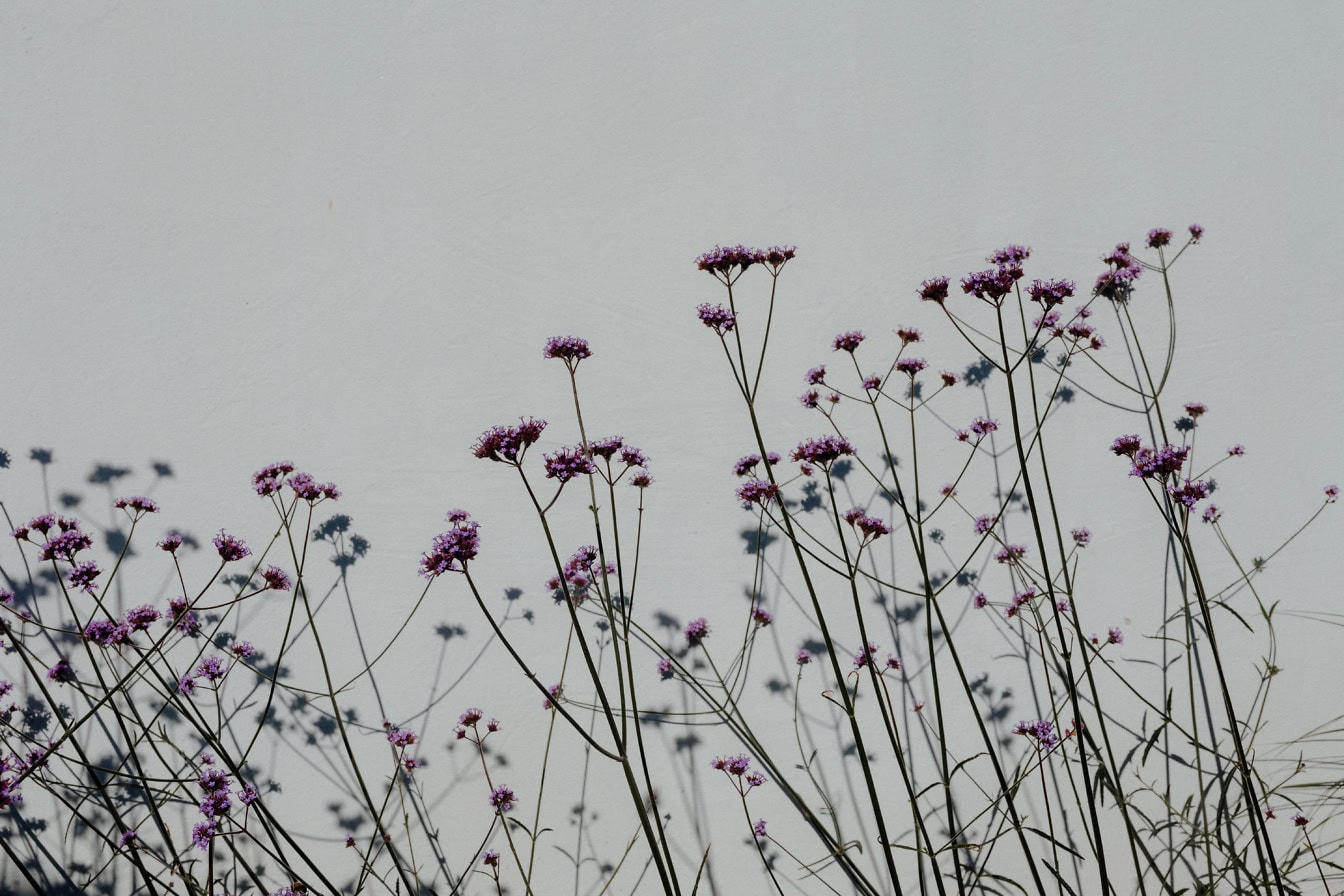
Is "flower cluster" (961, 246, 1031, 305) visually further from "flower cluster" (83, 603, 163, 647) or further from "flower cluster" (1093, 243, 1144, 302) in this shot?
"flower cluster" (83, 603, 163, 647)

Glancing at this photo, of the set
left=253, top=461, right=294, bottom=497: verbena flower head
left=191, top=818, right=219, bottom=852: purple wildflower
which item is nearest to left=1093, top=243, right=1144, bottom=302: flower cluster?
left=253, top=461, right=294, bottom=497: verbena flower head

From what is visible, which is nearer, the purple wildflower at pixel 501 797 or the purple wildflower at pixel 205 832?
the purple wildflower at pixel 205 832

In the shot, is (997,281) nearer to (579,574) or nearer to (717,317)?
(717,317)

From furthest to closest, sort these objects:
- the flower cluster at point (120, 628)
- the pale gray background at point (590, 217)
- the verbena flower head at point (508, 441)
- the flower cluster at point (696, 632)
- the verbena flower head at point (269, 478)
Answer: the pale gray background at point (590, 217) → the flower cluster at point (696, 632) → the verbena flower head at point (269, 478) → the flower cluster at point (120, 628) → the verbena flower head at point (508, 441)

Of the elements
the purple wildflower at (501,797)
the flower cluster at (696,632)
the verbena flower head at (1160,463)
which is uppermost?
the verbena flower head at (1160,463)

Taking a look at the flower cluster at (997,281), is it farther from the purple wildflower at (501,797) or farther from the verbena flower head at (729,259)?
the purple wildflower at (501,797)

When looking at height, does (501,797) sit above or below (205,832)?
above

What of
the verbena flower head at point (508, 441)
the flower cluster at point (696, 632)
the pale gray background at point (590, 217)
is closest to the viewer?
the verbena flower head at point (508, 441)

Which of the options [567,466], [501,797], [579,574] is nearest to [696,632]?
[579,574]

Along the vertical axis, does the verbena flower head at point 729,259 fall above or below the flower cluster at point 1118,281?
below

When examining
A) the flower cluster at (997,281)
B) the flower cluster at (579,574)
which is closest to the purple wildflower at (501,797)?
→ the flower cluster at (579,574)

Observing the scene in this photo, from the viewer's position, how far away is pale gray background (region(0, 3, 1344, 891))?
1644 millimetres

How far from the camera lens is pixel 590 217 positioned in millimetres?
1711

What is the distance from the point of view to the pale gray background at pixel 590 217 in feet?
5.39
